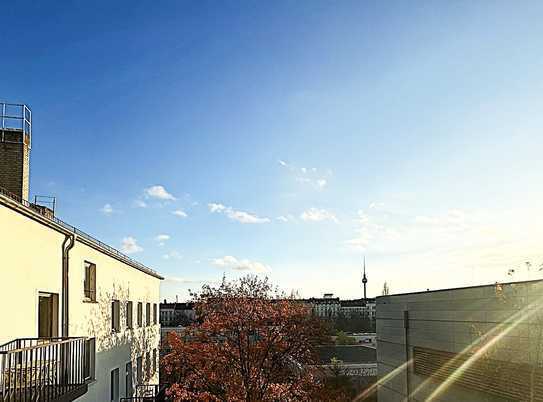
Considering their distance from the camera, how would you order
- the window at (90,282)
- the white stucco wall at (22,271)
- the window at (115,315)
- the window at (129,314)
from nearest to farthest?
1. the white stucco wall at (22,271)
2. the window at (90,282)
3. the window at (115,315)
4. the window at (129,314)

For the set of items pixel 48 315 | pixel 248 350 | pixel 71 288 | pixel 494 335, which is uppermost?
pixel 71 288

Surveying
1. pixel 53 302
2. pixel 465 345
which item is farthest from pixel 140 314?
pixel 465 345

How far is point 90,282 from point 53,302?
131 inches

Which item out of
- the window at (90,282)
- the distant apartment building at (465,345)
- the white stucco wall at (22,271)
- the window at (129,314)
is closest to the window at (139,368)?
the window at (129,314)

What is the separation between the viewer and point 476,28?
10.1 meters

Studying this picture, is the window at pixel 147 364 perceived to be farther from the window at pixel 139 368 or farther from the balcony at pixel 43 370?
the balcony at pixel 43 370

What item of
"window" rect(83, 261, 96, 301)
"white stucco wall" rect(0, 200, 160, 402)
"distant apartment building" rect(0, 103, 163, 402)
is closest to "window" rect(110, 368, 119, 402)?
"distant apartment building" rect(0, 103, 163, 402)

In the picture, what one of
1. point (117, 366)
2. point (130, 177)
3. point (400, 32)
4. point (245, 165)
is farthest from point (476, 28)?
point (117, 366)

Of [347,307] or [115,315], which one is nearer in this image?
[115,315]

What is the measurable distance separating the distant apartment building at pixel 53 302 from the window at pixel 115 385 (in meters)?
0.03

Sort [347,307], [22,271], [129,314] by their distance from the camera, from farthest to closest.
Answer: [347,307] < [129,314] < [22,271]

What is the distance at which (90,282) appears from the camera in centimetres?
1490

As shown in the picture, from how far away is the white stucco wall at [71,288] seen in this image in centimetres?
918

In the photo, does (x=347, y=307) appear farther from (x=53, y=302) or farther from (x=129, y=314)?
(x=53, y=302)
